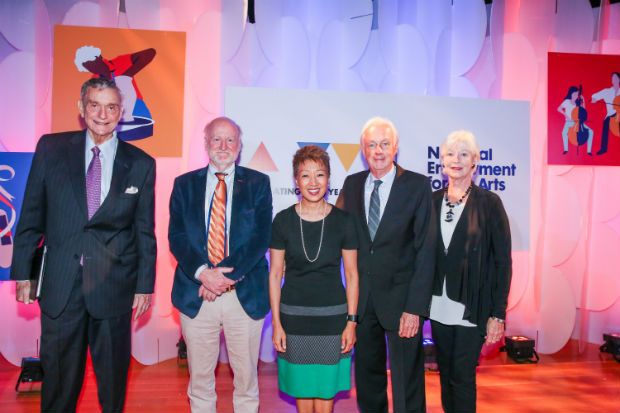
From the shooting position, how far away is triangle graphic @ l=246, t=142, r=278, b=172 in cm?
348

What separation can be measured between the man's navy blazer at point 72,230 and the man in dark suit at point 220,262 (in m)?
0.30

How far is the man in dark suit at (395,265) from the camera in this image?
224 centimetres

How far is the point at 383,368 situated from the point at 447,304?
548 millimetres

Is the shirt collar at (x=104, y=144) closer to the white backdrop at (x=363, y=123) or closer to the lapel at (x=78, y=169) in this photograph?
the lapel at (x=78, y=169)

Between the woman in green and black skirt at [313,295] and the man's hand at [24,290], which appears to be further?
the woman in green and black skirt at [313,295]

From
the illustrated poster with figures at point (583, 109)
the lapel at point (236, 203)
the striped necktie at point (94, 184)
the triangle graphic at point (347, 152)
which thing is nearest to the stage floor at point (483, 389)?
the lapel at point (236, 203)

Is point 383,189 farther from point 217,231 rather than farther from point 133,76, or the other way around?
point 133,76

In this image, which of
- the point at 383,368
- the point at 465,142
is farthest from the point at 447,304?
the point at 465,142

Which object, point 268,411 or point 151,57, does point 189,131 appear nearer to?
point 151,57

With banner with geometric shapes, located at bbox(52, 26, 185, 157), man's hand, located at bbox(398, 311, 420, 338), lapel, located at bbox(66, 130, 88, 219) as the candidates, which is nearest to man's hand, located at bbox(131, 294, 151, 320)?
lapel, located at bbox(66, 130, 88, 219)

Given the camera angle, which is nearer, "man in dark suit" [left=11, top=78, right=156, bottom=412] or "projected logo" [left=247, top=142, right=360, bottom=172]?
"man in dark suit" [left=11, top=78, right=156, bottom=412]

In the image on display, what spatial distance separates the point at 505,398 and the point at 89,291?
9.92ft

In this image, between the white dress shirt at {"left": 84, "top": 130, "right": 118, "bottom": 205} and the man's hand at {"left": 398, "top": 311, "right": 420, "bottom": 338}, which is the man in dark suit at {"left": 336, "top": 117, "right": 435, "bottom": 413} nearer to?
the man's hand at {"left": 398, "top": 311, "right": 420, "bottom": 338}

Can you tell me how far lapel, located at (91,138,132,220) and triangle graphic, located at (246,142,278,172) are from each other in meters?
1.42
